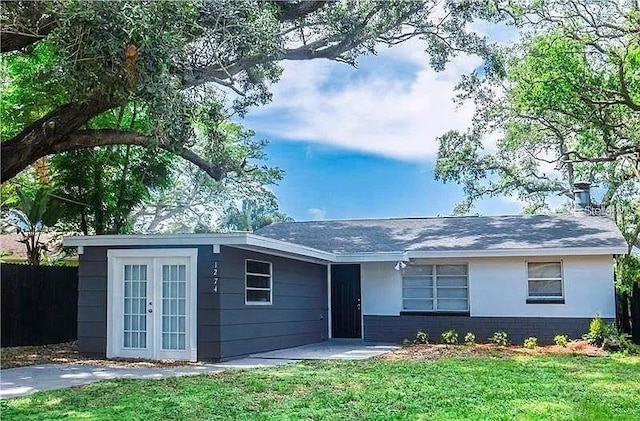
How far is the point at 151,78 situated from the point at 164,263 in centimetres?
427

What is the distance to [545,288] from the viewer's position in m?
15.7

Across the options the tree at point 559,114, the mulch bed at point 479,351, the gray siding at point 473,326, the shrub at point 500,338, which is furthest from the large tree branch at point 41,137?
the shrub at point 500,338

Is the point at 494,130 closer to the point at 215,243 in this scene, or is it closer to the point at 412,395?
the point at 215,243

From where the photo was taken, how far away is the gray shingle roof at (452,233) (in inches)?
624

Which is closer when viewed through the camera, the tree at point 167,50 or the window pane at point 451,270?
the tree at point 167,50

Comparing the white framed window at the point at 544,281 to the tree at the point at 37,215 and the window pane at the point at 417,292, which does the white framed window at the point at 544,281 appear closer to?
the window pane at the point at 417,292

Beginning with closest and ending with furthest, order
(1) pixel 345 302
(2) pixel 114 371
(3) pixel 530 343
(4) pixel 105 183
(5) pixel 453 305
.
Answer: (2) pixel 114 371 < (3) pixel 530 343 < (5) pixel 453 305 < (1) pixel 345 302 < (4) pixel 105 183

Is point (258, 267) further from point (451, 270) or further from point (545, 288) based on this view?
point (545, 288)

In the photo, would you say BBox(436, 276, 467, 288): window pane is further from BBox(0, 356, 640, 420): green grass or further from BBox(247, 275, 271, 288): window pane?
BBox(0, 356, 640, 420): green grass

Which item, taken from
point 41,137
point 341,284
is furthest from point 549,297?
point 41,137

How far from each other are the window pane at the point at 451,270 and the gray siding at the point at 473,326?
1.10 metres

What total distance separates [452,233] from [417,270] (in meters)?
1.80

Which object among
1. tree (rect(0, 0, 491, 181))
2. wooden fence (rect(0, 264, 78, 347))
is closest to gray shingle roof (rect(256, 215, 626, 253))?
tree (rect(0, 0, 491, 181))

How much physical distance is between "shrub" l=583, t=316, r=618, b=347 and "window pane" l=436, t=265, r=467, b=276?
127 inches
